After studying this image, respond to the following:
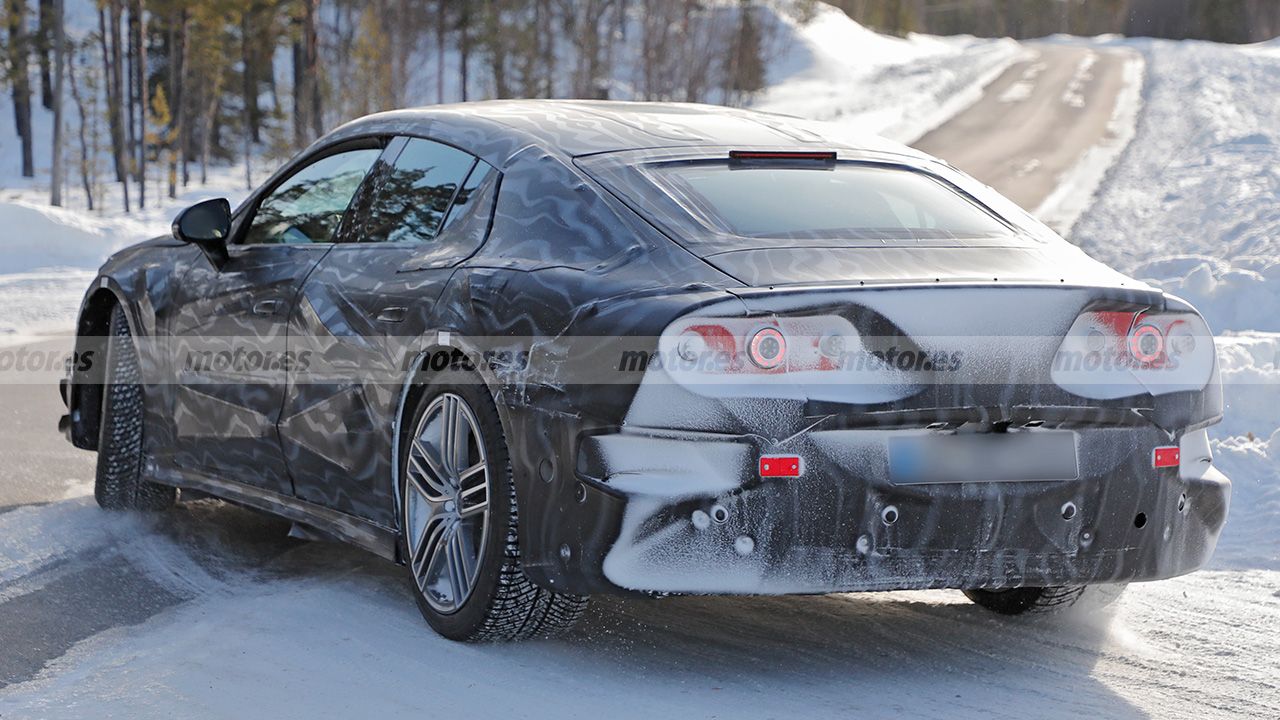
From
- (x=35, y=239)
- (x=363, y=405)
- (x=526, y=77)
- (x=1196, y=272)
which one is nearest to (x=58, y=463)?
(x=363, y=405)

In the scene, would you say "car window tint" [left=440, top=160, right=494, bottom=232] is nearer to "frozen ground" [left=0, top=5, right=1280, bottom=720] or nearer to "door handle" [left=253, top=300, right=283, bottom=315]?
"door handle" [left=253, top=300, right=283, bottom=315]

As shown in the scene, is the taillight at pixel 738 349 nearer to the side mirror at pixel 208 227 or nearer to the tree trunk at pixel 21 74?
the side mirror at pixel 208 227

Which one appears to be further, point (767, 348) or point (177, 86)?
point (177, 86)

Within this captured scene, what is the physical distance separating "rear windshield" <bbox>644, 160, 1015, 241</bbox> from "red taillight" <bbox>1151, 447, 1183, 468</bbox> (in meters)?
0.81

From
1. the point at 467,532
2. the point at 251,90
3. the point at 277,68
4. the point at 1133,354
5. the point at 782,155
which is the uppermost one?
the point at 277,68

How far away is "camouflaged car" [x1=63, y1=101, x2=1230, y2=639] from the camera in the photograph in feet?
12.0

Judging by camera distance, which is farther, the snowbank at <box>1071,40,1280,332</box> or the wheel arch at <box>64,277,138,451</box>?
the snowbank at <box>1071,40,1280,332</box>

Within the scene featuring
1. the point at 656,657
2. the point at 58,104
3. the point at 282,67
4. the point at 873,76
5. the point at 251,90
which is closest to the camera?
the point at 656,657

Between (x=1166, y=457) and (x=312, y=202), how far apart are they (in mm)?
2951

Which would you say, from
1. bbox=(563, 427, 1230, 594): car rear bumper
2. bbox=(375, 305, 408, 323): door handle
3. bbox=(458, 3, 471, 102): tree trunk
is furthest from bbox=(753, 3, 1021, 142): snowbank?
bbox=(563, 427, 1230, 594): car rear bumper

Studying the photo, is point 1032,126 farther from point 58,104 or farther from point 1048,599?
point 1048,599

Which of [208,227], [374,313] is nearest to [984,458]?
[374,313]

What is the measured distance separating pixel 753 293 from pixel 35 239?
1774 centimetres

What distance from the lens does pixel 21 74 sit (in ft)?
180
